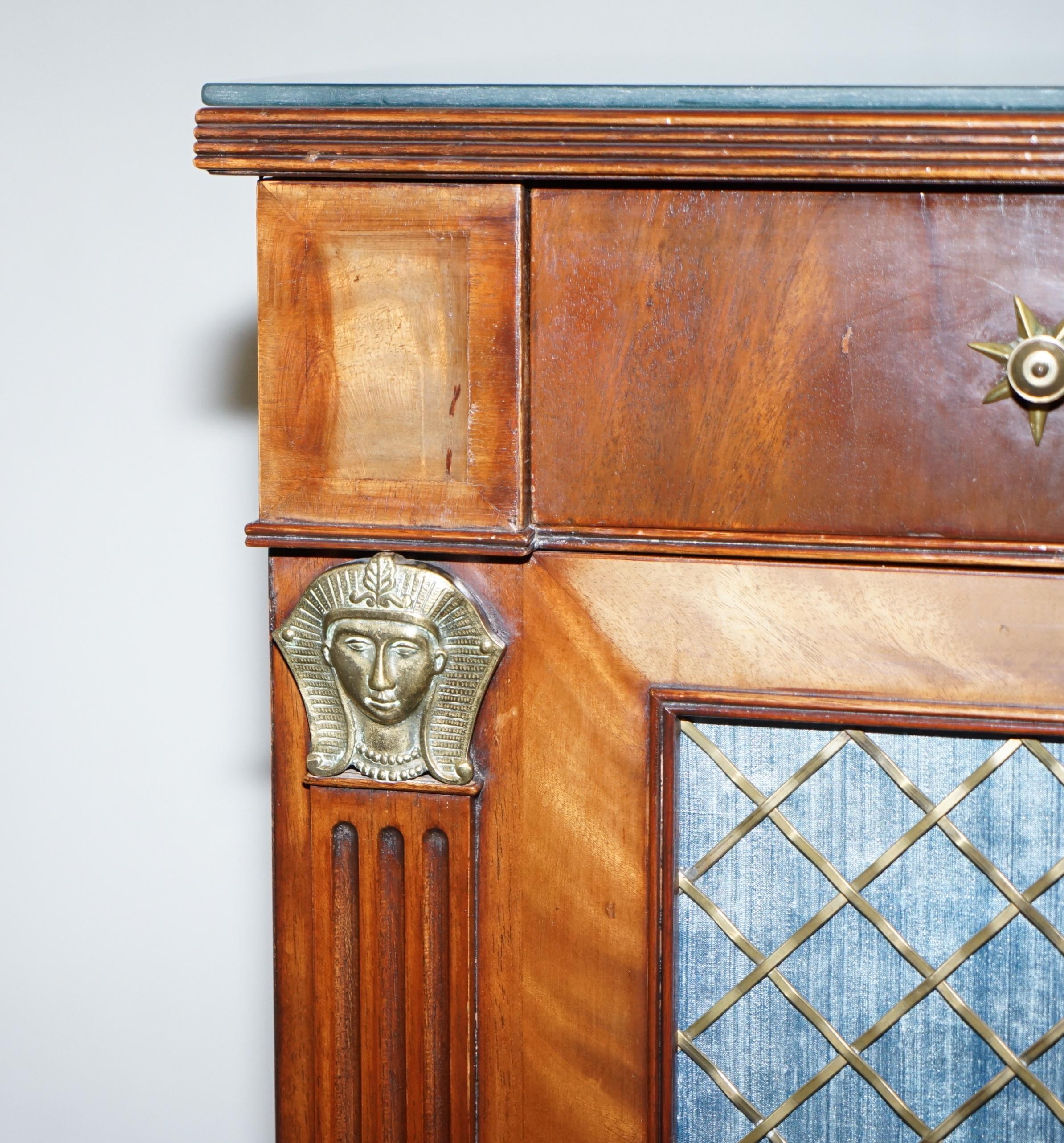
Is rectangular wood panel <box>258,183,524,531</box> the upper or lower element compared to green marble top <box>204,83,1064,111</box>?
lower

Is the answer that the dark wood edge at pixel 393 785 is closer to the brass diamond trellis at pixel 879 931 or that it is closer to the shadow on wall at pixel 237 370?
the brass diamond trellis at pixel 879 931

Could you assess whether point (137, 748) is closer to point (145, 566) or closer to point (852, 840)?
point (145, 566)

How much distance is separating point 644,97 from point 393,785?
1.00ft

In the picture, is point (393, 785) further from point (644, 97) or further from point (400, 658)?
point (644, 97)

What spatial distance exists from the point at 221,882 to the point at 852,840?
0.71m

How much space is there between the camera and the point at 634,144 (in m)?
0.51

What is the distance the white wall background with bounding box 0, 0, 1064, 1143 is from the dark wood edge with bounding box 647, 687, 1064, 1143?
0.58m

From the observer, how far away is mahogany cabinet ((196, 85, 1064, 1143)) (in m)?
0.52

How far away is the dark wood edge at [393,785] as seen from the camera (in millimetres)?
572

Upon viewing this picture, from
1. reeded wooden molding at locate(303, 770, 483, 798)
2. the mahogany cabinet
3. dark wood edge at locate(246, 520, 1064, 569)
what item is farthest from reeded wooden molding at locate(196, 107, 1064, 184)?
reeded wooden molding at locate(303, 770, 483, 798)

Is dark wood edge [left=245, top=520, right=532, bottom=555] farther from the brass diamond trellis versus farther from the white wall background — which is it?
the white wall background

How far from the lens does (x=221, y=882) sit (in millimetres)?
1135

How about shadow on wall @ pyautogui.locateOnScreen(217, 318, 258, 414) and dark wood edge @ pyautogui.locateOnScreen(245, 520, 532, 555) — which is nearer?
dark wood edge @ pyautogui.locateOnScreen(245, 520, 532, 555)

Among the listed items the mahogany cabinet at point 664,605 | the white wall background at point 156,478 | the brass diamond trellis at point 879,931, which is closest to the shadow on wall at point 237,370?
the white wall background at point 156,478
